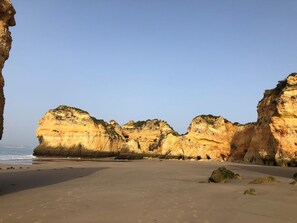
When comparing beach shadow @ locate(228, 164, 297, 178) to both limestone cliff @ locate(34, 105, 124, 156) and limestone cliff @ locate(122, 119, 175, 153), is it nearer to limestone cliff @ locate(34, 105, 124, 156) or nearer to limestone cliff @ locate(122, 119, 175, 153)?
limestone cliff @ locate(34, 105, 124, 156)

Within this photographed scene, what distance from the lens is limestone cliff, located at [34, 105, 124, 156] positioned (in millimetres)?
61656

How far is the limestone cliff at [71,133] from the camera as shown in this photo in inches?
2427

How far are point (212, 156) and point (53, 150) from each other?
3412 cm

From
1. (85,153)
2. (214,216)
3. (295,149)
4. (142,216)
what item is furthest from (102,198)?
(85,153)

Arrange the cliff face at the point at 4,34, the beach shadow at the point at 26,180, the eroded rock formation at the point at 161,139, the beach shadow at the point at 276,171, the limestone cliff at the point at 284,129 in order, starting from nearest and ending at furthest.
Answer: the cliff face at the point at 4,34, the beach shadow at the point at 26,180, the beach shadow at the point at 276,171, the limestone cliff at the point at 284,129, the eroded rock formation at the point at 161,139

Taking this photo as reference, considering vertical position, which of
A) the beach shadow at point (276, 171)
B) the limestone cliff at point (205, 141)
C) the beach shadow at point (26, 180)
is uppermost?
the limestone cliff at point (205, 141)

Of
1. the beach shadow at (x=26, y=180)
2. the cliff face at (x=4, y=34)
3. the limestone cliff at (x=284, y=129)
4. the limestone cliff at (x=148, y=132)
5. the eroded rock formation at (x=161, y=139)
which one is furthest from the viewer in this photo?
the limestone cliff at (x=148, y=132)

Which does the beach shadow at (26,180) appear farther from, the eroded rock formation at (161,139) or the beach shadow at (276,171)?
the eroded rock formation at (161,139)

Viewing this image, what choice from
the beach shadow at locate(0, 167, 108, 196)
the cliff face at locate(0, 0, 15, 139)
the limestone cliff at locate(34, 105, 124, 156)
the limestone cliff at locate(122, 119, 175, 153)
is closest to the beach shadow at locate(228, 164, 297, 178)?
the beach shadow at locate(0, 167, 108, 196)

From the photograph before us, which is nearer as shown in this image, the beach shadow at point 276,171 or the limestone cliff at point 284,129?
the beach shadow at point 276,171

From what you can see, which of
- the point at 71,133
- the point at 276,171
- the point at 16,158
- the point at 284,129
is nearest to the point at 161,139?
the point at 71,133

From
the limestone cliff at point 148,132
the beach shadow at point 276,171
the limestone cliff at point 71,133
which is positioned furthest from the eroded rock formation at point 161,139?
the beach shadow at point 276,171

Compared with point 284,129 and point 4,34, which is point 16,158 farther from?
point 4,34

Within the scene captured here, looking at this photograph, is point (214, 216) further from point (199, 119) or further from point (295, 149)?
point (199, 119)
